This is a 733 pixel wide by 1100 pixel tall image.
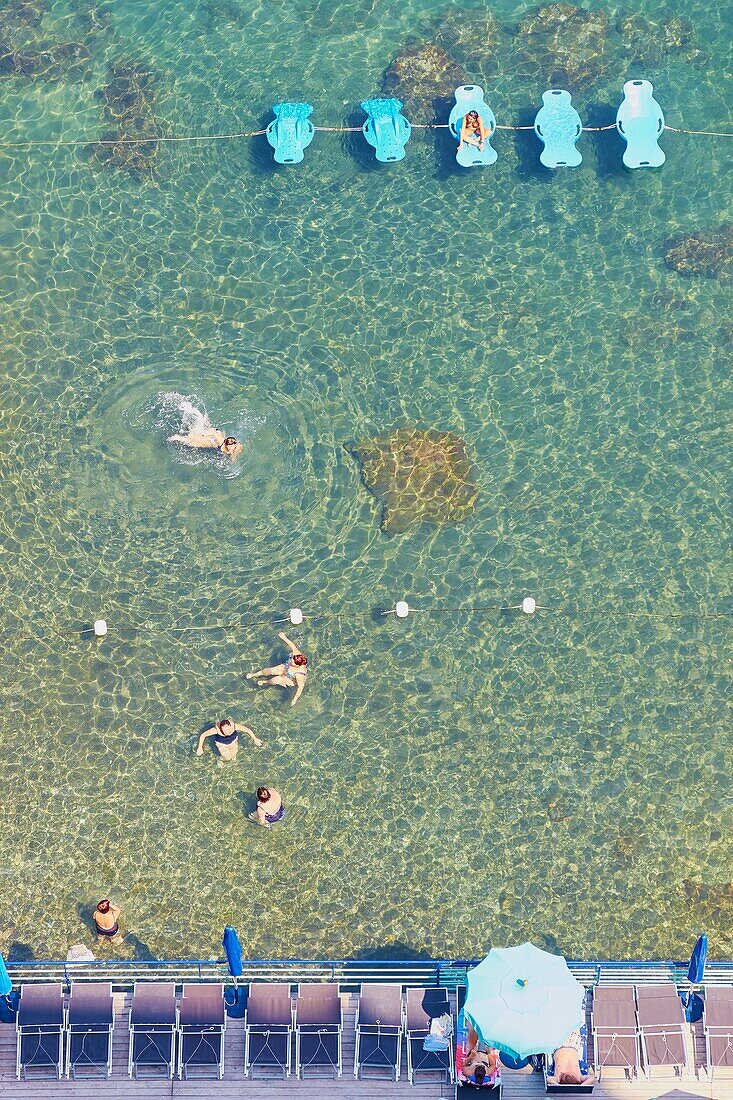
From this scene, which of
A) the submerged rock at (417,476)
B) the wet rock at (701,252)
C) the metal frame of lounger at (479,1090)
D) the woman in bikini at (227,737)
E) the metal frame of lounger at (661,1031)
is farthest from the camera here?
the wet rock at (701,252)

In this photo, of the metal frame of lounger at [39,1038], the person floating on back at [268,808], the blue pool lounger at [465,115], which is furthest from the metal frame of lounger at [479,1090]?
the blue pool lounger at [465,115]

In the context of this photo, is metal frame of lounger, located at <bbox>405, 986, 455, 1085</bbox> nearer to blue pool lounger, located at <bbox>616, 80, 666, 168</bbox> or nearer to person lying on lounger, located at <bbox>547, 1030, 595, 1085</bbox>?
person lying on lounger, located at <bbox>547, 1030, 595, 1085</bbox>

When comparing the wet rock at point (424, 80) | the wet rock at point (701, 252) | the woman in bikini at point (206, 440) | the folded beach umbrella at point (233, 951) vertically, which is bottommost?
the folded beach umbrella at point (233, 951)

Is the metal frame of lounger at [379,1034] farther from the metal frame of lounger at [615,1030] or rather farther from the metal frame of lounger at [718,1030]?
the metal frame of lounger at [718,1030]

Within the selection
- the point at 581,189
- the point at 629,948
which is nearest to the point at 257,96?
the point at 581,189

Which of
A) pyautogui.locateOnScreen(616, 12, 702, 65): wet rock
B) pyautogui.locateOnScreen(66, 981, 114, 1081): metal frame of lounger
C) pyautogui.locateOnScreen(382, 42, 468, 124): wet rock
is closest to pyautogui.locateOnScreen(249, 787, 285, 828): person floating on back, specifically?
pyautogui.locateOnScreen(66, 981, 114, 1081): metal frame of lounger

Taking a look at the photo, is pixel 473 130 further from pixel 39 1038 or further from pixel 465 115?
pixel 39 1038

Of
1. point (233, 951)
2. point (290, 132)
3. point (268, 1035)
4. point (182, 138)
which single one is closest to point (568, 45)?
point (290, 132)
